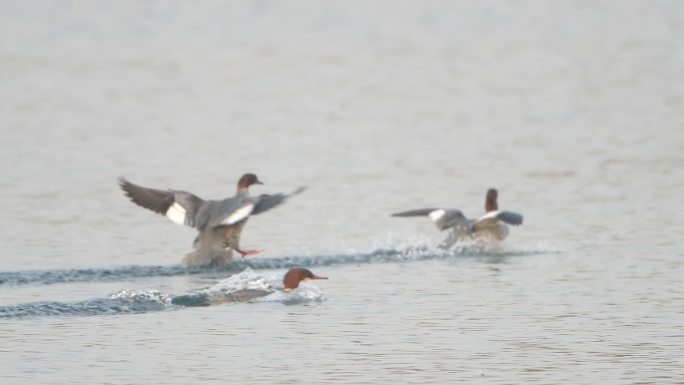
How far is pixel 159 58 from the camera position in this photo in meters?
36.2

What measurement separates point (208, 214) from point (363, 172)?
5952 mm

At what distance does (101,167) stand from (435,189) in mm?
4596

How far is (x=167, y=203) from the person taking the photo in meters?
15.7

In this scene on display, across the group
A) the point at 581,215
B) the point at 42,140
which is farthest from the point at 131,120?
the point at 581,215

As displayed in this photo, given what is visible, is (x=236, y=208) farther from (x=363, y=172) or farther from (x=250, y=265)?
(x=363, y=172)

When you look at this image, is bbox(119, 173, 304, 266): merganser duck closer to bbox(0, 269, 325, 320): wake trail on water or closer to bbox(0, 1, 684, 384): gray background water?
bbox(0, 1, 684, 384): gray background water

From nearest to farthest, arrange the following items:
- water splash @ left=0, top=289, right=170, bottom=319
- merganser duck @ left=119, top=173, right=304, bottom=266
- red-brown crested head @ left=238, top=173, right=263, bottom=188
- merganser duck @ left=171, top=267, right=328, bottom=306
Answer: water splash @ left=0, top=289, right=170, bottom=319 < merganser duck @ left=171, top=267, right=328, bottom=306 < merganser duck @ left=119, top=173, right=304, bottom=266 < red-brown crested head @ left=238, top=173, right=263, bottom=188

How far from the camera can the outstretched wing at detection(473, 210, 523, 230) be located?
15.8m

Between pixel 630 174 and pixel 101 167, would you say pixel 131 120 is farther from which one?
pixel 630 174

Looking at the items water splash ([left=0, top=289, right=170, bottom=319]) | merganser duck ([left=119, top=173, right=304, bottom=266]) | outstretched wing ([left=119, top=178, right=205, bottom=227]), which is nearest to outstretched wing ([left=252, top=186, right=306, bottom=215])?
merganser duck ([left=119, top=173, right=304, bottom=266])

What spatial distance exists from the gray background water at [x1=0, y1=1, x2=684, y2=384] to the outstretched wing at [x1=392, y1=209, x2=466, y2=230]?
29cm

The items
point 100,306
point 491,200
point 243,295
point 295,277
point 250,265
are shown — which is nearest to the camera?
point 100,306

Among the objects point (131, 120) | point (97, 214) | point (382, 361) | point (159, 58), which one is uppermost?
point (159, 58)

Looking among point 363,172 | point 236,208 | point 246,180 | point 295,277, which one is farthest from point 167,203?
point 363,172
